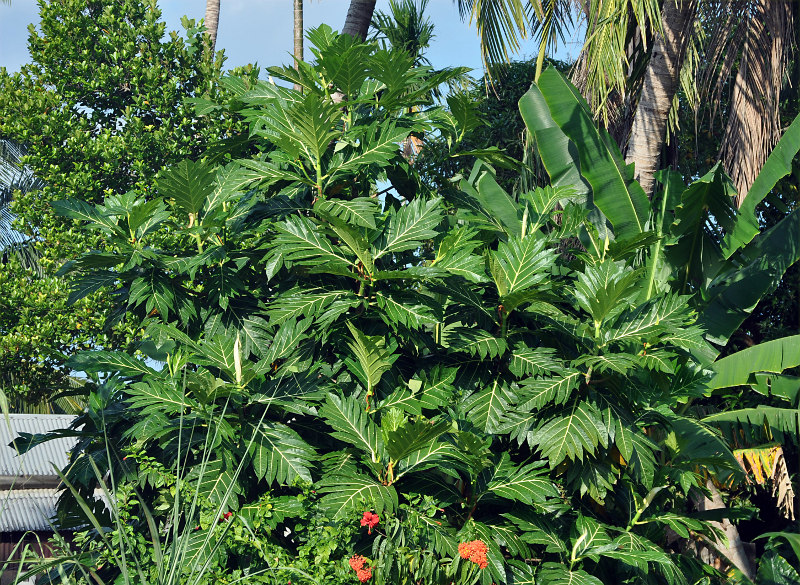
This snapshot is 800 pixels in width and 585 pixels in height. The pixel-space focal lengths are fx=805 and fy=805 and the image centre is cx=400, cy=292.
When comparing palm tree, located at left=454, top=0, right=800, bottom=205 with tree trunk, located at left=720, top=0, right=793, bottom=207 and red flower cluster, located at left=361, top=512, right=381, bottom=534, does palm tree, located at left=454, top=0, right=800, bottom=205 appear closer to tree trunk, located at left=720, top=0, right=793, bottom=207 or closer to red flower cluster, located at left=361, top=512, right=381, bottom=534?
tree trunk, located at left=720, top=0, right=793, bottom=207

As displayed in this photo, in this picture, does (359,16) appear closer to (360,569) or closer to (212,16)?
(360,569)

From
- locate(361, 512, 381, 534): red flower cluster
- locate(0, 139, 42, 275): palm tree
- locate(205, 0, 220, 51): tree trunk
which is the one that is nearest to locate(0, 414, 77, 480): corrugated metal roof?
locate(0, 139, 42, 275): palm tree

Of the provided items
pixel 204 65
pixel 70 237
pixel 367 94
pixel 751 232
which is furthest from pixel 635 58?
pixel 70 237

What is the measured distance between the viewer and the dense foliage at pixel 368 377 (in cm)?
368

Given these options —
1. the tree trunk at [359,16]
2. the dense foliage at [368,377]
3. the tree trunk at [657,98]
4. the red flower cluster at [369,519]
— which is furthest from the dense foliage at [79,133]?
the red flower cluster at [369,519]

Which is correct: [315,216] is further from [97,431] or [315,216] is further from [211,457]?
[97,431]

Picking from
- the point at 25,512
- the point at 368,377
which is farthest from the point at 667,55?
the point at 25,512

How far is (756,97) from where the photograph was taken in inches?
320

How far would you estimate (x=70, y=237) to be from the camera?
11.7 metres

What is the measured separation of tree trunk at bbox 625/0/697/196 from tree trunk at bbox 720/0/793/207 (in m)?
1.43

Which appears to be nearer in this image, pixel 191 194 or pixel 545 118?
pixel 191 194

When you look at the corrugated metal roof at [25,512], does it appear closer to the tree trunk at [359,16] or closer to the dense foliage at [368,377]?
the dense foliage at [368,377]

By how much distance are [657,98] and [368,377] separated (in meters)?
4.34

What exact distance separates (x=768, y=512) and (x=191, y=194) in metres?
8.32
